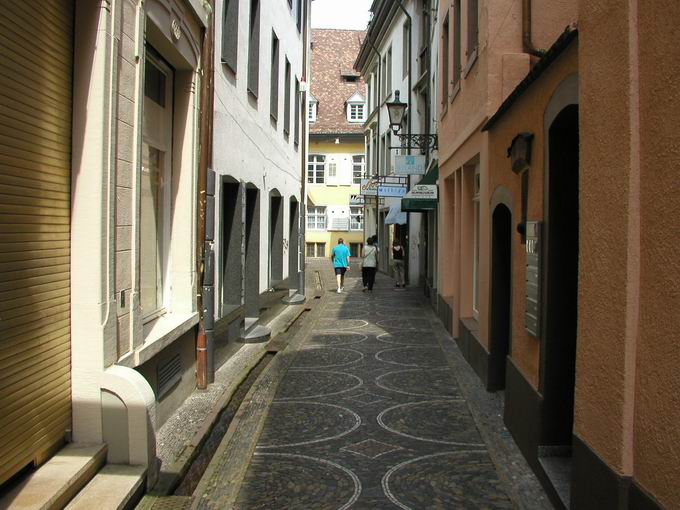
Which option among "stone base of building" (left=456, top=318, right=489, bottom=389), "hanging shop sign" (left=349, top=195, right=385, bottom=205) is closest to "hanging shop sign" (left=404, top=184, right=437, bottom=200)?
"stone base of building" (left=456, top=318, right=489, bottom=389)

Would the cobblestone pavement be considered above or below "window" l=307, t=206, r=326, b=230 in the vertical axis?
below

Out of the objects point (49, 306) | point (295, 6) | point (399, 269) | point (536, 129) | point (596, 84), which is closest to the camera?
point (596, 84)

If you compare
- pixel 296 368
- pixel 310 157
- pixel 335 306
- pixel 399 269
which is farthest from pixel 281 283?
pixel 310 157

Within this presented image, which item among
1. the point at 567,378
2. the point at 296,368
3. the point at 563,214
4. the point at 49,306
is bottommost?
the point at 296,368

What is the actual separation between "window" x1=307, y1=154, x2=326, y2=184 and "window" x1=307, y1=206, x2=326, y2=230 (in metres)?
1.76

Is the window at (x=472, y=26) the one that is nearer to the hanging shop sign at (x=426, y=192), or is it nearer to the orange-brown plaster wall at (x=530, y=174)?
the orange-brown plaster wall at (x=530, y=174)

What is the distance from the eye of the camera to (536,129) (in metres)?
5.43

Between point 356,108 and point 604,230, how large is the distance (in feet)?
134

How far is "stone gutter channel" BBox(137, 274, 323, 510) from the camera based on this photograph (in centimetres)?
474

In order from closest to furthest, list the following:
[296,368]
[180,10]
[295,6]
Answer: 1. [180,10]
2. [296,368]
3. [295,6]

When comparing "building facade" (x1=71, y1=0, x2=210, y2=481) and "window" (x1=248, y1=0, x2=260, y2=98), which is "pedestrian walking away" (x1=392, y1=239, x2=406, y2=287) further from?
"building facade" (x1=71, y1=0, x2=210, y2=481)

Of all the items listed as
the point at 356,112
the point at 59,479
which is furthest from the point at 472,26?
the point at 356,112

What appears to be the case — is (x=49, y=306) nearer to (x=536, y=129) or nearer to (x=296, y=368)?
(x=536, y=129)

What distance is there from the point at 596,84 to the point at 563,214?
1.49 meters
